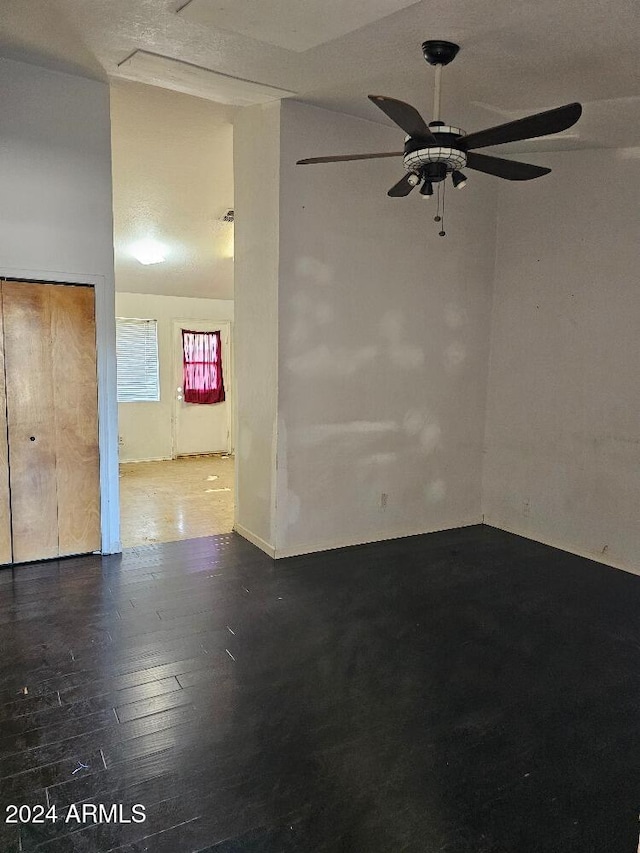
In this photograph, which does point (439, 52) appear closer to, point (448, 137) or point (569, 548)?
point (448, 137)

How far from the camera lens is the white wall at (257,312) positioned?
3971 mm

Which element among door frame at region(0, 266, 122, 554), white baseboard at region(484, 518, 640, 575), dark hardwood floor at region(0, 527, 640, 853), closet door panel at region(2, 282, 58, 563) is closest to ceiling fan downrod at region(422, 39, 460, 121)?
door frame at region(0, 266, 122, 554)

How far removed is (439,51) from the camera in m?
2.83

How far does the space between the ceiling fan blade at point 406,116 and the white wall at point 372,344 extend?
1.55 meters

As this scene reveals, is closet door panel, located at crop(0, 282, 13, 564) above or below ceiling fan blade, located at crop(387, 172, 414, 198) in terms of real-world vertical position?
below

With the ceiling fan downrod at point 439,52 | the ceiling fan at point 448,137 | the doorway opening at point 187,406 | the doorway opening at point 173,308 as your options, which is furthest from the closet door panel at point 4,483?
the ceiling fan downrod at point 439,52

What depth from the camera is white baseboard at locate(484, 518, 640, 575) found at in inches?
158

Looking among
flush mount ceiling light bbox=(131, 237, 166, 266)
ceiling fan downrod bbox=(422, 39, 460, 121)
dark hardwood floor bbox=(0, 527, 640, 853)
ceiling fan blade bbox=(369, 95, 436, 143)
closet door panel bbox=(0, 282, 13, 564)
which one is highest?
ceiling fan downrod bbox=(422, 39, 460, 121)

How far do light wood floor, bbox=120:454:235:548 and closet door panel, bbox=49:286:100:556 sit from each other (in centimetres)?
45

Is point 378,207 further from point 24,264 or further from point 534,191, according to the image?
point 24,264

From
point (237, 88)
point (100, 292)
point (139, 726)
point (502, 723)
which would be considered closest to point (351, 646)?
point (502, 723)

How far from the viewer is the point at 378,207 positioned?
4.27m

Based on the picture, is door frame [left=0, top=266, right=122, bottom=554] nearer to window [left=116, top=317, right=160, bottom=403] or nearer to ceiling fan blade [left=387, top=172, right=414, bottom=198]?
ceiling fan blade [left=387, top=172, right=414, bottom=198]

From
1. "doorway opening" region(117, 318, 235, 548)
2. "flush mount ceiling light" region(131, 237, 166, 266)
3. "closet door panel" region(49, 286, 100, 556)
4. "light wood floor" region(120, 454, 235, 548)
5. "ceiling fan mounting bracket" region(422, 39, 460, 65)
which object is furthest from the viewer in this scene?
"doorway opening" region(117, 318, 235, 548)
